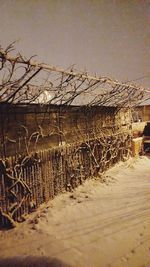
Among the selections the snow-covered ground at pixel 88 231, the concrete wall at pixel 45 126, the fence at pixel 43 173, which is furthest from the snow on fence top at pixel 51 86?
the snow-covered ground at pixel 88 231

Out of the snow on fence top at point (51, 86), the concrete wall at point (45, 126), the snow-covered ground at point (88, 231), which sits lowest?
the snow-covered ground at point (88, 231)

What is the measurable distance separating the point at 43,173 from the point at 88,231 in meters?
2.28

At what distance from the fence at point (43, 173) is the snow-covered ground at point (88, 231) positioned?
320 mm

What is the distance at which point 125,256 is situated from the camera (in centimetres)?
465

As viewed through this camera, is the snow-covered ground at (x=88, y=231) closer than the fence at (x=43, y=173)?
Yes

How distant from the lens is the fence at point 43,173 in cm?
614

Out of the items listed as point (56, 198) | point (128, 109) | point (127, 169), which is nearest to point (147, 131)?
point (128, 109)

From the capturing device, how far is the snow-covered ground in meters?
4.70

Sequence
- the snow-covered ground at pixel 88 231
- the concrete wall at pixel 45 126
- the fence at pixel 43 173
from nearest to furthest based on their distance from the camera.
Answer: the snow-covered ground at pixel 88 231 < the fence at pixel 43 173 < the concrete wall at pixel 45 126

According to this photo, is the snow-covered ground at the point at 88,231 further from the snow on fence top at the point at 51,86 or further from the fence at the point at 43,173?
the snow on fence top at the point at 51,86

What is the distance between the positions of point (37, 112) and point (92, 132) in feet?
11.0

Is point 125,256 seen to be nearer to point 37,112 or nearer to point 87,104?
point 37,112

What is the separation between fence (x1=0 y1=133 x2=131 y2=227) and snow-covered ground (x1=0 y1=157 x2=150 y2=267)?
320 millimetres

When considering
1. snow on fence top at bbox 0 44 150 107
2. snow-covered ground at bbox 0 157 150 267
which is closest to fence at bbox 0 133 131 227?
snow-covered ground at bbox 0 157 150 267
